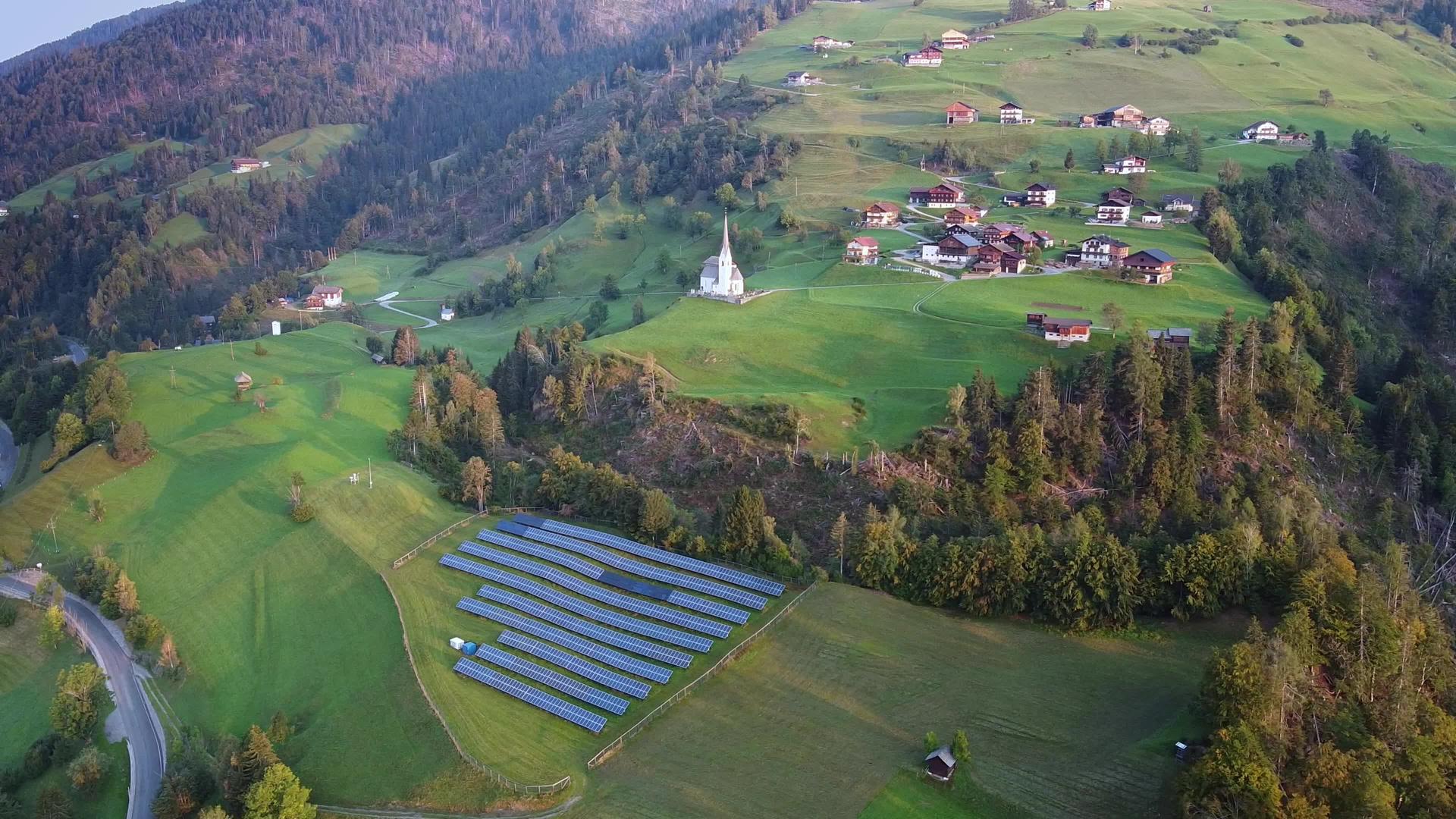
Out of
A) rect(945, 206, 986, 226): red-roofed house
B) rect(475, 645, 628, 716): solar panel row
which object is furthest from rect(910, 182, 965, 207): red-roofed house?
rect(475, 645, 628, 716): solar panel row

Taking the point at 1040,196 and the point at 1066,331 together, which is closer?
the point at 1066,331

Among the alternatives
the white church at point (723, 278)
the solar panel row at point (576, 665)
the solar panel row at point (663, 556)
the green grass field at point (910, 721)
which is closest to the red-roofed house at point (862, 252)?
the white church at point (723, 278)

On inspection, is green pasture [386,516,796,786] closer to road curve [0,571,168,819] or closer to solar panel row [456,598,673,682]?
solar panel row [456,598,673,682]

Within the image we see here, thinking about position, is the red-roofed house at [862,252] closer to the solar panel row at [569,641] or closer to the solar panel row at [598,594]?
the solar panel row at [598,594]

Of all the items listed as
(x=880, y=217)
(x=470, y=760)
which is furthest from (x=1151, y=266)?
(x=470, y=760)

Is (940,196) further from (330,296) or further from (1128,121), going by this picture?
(330,296)

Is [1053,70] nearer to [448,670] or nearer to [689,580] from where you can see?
[689,580]
